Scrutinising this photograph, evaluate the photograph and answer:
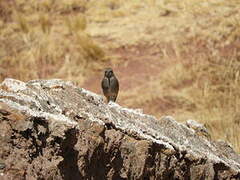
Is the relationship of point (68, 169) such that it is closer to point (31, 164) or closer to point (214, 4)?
point (31, 164)

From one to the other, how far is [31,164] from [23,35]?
10.9 m

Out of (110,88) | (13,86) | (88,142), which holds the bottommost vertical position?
(88,142)

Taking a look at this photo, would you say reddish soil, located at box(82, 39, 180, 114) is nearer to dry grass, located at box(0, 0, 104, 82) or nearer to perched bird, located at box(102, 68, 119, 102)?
dry grass, located at box(0, 0, 104, 82)

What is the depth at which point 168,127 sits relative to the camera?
466 cm

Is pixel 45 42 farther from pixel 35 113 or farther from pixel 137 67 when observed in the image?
pixel 35 113

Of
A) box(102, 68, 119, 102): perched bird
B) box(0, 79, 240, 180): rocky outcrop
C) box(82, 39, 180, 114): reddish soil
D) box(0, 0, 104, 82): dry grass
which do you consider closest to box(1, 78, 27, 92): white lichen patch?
box(0, 79, 240, 180): rocky outcrop

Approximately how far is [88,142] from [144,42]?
9.47m

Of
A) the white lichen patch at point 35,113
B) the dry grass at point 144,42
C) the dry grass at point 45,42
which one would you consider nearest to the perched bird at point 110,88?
the dry grass at point 144,42

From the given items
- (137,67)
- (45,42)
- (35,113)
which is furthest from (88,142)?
(45,42)

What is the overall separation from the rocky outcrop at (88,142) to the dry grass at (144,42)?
3.80 meters

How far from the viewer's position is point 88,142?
3.62 meters

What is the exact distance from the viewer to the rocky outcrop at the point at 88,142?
10.4ft

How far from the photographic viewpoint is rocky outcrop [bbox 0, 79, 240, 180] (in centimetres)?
318

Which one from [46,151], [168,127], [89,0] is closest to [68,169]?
[46,151]
